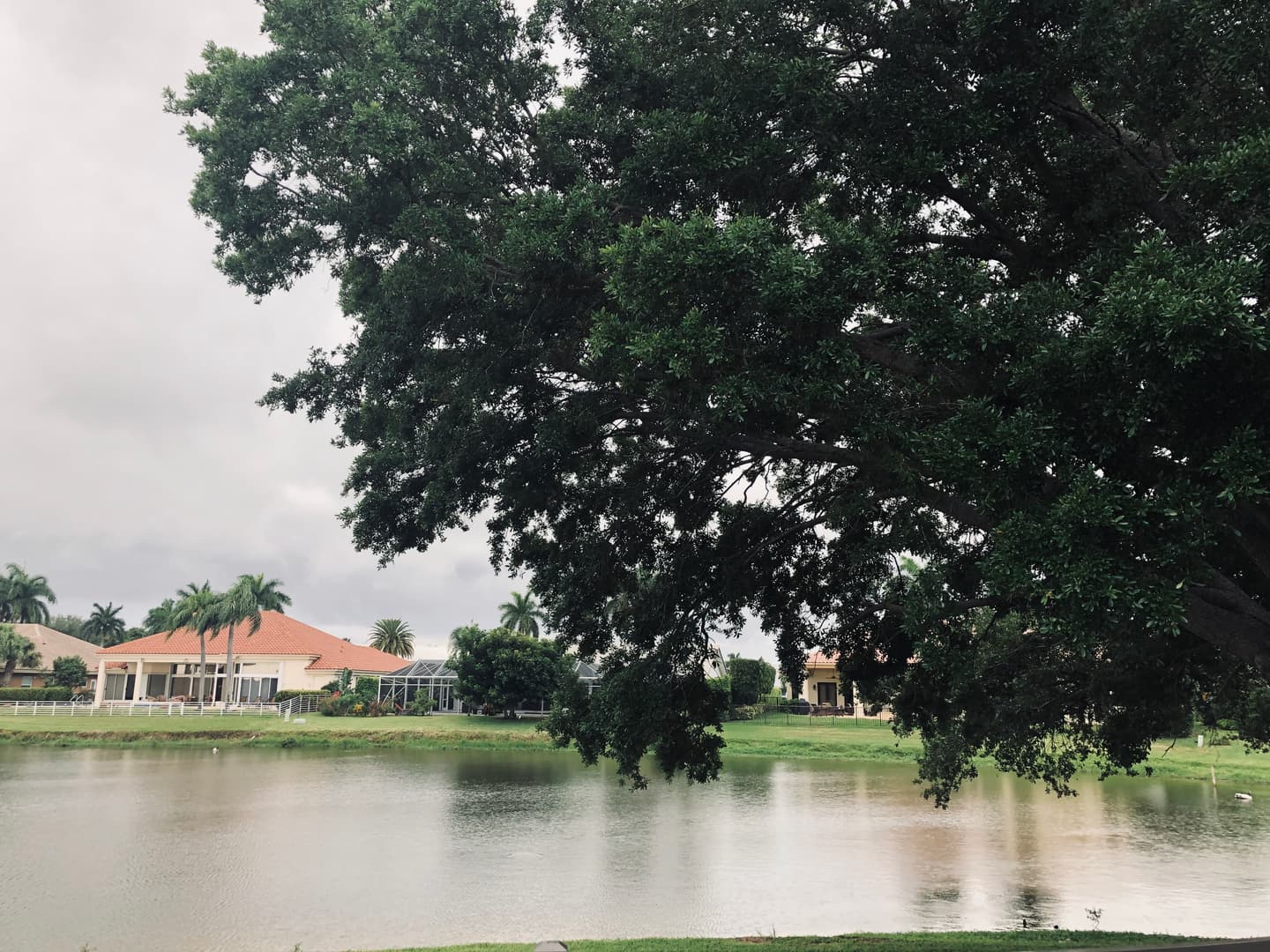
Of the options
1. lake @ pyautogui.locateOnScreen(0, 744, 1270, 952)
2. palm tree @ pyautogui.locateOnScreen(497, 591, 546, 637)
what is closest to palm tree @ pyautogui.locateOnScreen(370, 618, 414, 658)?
palm tree @ pyautogui.locateOnScreen(497, 591, 546, 637)

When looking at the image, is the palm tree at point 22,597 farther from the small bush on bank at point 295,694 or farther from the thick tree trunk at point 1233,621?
the thick tree trunk at point 1233,621

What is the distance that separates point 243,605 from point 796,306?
57156 millimetres

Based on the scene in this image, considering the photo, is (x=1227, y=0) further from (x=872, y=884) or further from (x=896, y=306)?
(x=872, y=884)

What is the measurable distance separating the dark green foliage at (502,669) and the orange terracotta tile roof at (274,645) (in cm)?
1511

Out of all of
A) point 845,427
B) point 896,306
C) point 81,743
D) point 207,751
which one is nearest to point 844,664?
point 845,427

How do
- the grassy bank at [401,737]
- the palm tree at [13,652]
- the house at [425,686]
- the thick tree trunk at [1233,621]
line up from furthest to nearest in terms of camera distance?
the palm tree at [13,652] < the house at [425,686] < the grassy bank at [401,737] < the thick tree trunk at [1233,621]

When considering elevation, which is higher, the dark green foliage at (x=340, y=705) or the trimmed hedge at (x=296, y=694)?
the trimmed hedge at (x=296, y=694)

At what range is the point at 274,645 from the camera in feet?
213

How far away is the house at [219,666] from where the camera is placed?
208 ft

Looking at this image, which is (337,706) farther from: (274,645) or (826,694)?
(826,694)

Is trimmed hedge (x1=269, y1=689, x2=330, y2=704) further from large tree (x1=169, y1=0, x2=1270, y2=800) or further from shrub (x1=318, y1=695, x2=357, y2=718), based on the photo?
large tree (x1=169, y1=0, x2=1270, y2=800)

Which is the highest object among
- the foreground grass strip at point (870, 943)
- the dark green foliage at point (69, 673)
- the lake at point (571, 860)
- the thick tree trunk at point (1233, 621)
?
the thick tree trunk at point (1233, 621)

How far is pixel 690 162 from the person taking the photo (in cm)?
823

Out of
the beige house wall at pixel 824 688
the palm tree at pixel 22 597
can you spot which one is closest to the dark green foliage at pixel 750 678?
the beige house wall at pixel 824 688
